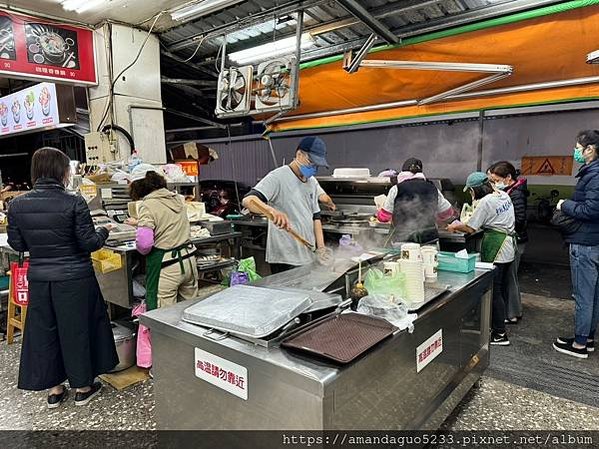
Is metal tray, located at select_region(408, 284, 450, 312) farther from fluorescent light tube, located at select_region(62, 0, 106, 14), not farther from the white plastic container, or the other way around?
fluorescent light tube, located at select_region(62, 0, 106, 14)

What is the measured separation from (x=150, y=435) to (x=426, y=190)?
2647mm

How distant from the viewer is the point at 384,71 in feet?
13.2

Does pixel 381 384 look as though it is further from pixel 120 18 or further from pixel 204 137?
pixel 204 137

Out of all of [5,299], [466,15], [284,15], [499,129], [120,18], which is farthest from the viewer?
[499,129]

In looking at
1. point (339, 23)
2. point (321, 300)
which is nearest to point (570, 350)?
point (321, 300)

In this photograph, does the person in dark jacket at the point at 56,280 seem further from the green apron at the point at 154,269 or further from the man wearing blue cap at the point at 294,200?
the man wearing blue cap at the point at 294,200

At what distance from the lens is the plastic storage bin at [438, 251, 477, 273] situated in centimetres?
221

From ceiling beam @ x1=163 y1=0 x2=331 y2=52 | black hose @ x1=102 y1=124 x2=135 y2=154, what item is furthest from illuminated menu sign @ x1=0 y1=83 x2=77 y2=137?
ceiling beam @ x1=163 y1=0 x2=331 y2=52

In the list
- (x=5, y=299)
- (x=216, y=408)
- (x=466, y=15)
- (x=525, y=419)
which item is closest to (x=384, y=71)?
(x=466, y=15)

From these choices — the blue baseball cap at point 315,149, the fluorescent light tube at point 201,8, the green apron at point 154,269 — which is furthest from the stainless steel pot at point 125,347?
the fluorescent light tube at point 201,8

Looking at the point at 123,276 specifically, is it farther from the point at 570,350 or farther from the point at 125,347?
the point at 570,350

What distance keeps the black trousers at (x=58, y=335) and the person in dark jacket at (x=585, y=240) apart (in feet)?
11.1

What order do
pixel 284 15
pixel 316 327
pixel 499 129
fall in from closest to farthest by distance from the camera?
pixel 316 327, pixel 284 15, pixel 499 129

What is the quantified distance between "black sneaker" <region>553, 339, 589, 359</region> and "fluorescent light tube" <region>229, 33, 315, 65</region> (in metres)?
3.60
